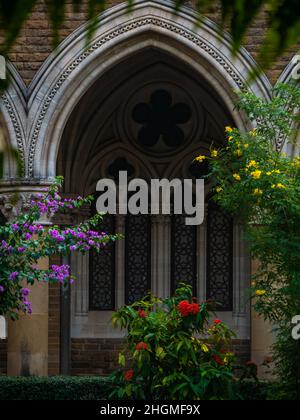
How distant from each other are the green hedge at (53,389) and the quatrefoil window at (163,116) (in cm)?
569

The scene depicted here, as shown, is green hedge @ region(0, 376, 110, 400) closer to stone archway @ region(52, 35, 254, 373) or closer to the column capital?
the column capital

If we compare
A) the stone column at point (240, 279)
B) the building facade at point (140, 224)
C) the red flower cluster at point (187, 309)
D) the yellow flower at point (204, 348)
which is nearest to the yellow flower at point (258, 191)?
the red flower cluster at point (187, 309)

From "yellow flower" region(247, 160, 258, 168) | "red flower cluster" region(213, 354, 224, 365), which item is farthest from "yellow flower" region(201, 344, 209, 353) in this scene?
"yellow flower" region(247, 160, 258, 168)

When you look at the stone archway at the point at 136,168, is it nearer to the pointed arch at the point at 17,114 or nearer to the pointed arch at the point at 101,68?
the pointed arch at the point at 101,68

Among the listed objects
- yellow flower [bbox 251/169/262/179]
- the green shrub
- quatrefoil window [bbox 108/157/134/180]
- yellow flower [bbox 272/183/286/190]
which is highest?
quatrefoil window [bbox 108/157/134/180]

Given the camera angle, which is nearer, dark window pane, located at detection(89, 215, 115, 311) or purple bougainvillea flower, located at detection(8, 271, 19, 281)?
purple bougainvillea flower, located at detection(8, 271, 19, 281)

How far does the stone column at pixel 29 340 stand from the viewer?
14.0m

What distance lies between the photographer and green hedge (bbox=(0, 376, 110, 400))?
42.0 feet

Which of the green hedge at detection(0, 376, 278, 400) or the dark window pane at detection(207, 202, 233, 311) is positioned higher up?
the dark window pane at detection(207, 202, 233, 311)

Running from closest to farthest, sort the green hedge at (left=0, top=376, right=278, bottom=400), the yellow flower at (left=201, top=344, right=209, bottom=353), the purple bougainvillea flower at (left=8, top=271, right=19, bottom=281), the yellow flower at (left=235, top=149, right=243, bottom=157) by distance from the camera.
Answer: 1. the yellow flower at (left=201, top=344, right=209, bottom=353)
2. the yellow flower at (left=235, top=149, right=243, bottom=157)
3. the purple bougainvillea flower at (left=8, top=271, right=19, bottom=281)
4. the green hedge at (left=0, top=376, right=278, bottom=400)

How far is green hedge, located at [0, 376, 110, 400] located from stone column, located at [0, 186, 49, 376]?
0.95 metres

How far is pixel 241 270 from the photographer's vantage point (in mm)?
17594
